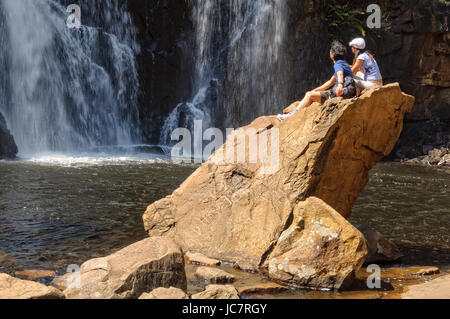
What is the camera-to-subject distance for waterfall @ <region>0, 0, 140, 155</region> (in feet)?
59.1

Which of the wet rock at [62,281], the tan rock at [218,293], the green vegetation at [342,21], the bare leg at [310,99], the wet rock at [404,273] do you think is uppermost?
the green vegetation at [342,21]

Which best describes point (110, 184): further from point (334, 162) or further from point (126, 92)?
point (126, 92)

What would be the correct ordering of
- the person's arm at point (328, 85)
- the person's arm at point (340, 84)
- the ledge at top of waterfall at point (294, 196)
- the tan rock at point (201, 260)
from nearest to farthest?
1. the ledge at top of waterfall at point (294, 196)
2. the tan rock at point (201, 260)
3. the person's arm at point (340, 84)
4. the person's arm at point (328, 85)

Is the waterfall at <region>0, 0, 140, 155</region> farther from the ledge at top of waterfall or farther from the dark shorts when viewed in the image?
the dark shorts

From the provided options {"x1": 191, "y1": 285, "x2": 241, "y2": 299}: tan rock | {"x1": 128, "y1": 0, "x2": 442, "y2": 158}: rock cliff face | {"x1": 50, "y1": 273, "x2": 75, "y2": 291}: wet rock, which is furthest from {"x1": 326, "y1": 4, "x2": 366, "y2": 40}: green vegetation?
{"x1": 191, "y1": 285, "x2": 241, "y2": 299}: tan rock

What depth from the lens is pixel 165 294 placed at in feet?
13.1

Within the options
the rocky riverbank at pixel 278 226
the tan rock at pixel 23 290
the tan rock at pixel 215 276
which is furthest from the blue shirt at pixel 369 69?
the tan rock at pixel 23 290

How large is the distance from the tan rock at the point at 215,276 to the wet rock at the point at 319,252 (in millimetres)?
459

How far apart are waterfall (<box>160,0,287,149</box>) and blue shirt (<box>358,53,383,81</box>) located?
1379 centimetres

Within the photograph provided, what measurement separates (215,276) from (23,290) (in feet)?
6.26

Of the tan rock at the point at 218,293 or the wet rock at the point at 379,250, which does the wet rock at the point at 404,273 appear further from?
the tan rock at the point at 218,293

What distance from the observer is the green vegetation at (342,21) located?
2009 centimetres

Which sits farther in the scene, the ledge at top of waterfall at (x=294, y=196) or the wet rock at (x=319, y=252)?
the ledge at top of waterfall at (x=294, y=196)
